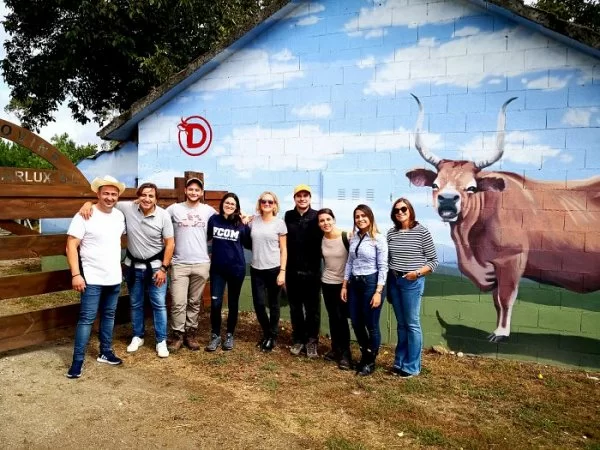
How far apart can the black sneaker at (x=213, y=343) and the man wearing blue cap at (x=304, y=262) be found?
80 cm

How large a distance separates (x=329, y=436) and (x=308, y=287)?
1.71 meters

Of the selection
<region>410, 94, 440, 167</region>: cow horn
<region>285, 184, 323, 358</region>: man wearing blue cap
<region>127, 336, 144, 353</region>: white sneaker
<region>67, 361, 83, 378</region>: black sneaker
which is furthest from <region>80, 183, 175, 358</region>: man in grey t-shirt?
<region>410, 94, 440, 167</region>: cow horn

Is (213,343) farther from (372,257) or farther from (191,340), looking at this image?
(372,257)

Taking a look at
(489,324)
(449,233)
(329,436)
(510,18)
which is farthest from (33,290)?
(510,18)

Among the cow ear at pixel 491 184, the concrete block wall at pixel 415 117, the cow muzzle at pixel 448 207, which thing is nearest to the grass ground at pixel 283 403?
the concrete block wall at pixel 415 117

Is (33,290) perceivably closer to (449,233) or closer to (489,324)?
(449,233)

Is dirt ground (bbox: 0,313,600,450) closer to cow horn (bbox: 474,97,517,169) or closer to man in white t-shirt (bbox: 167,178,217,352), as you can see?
man in white t-shirt (bbox: 167,178,217,352)

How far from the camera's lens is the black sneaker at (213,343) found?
497 cm

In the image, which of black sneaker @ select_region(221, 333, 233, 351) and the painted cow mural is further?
black sneaker @ select_region(221, 333, 233, 351)

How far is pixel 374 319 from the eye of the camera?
438 cm

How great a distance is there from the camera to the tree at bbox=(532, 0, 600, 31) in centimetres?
982

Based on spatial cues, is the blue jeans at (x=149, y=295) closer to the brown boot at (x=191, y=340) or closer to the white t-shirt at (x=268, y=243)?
the brown boot at (x=191, y=340)

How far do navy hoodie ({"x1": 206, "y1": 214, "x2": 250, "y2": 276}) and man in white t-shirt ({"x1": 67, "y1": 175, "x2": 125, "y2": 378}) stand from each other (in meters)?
0.93

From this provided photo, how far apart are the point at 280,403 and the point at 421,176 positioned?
9.23 feet
